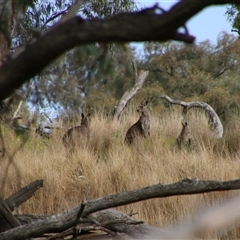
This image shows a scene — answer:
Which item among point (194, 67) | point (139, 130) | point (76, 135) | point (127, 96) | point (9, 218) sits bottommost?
point (9, 218)

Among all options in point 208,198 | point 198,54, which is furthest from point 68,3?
point 198,54

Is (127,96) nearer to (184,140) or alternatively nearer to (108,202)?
(184,140)

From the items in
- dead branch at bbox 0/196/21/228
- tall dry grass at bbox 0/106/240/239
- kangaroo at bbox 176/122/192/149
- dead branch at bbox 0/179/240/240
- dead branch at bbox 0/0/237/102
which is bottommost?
dead branch at bbox 0/0/237/102

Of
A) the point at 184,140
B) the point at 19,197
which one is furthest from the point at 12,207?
the point at 184,140

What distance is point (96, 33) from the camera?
6.10 ft

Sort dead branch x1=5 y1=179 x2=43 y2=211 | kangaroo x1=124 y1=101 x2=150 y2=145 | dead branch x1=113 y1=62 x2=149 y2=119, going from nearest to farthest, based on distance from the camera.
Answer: dead branch x1=5 y1=179 x2=43 y2=211, kangaroo x1=124 y1=101 x2=150 y2=145, dead branch x1=113 y1=62 x2=149 y2=119

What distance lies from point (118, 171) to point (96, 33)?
852 cm

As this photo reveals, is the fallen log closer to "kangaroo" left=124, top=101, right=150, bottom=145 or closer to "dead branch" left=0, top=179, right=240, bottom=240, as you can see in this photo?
"dead branch" left=0, top=179, right=240, bottom=240

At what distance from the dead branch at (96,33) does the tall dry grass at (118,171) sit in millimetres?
5818

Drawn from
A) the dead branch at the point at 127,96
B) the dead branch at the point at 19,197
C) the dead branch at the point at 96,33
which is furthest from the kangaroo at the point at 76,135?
the dead branch at the point at 96,33

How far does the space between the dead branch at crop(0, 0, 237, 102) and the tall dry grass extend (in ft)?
19.1

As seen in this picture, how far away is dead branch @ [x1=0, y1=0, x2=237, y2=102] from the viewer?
72.5 inches

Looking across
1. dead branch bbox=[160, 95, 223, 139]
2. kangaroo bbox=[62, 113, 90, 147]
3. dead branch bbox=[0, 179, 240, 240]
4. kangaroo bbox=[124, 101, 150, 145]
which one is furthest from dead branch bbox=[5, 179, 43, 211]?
dead branch bbox=[160, 95, 223, 139]

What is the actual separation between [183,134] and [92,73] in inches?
437
